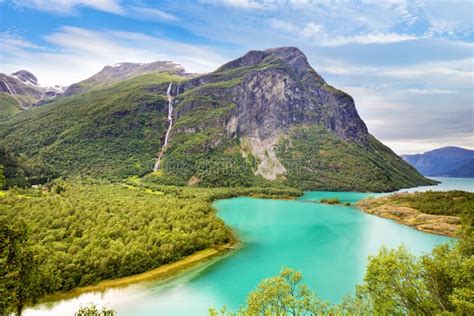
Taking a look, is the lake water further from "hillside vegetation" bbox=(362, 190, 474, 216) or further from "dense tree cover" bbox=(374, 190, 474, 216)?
"hillside vegetation" bbox=(362, 190, 474, 216)

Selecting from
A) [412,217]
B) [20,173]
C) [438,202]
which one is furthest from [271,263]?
[20,173]

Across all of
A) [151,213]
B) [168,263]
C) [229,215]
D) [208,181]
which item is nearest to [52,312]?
[168,263]

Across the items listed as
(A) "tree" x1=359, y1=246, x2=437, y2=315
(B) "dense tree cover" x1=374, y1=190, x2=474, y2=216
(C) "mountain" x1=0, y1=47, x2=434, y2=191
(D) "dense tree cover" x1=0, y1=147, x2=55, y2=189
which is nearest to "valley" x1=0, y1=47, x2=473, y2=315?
(D) "dense tree cover" x1=0, y1=147, x2=55, y2=189

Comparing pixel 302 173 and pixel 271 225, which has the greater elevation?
pixel 302 173

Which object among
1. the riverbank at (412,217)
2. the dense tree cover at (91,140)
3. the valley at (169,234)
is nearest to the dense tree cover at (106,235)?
the valley at (169,234)

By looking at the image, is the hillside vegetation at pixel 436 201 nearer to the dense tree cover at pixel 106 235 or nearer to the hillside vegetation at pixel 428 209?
the hillside vegetation at pixel 428 209

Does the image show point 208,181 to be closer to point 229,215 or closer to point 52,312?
point 229,215

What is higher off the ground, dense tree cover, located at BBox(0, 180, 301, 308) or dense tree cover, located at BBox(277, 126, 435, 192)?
dense tree cover, located at BBox(277, 126, 435, 192)
